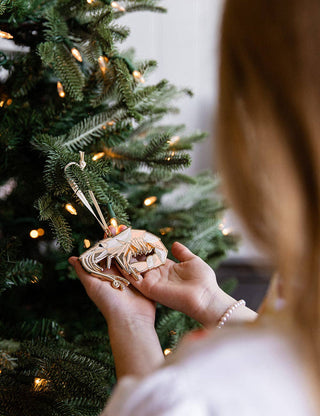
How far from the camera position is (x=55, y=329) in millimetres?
794

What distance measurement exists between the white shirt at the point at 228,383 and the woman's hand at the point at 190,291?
275 millimetres

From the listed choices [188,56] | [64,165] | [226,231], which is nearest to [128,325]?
[64,165]

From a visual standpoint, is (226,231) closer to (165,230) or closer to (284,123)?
(165,230)

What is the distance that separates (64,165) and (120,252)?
0.17m

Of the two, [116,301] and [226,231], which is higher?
[116,301]

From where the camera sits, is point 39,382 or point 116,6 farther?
point 116,6

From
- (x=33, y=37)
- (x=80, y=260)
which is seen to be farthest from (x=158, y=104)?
(x=80, y=260)

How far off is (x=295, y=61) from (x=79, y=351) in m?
0.60

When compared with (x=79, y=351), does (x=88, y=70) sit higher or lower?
higher

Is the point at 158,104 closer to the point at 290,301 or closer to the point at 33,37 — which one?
the point at 33,37

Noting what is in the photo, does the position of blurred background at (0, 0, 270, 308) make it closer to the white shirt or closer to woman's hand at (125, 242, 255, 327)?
woman's hand at (125, 242, 255, 327)

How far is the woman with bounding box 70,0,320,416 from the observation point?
0.37 m

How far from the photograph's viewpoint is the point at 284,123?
38cm

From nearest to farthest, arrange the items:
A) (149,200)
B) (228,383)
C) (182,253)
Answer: (228,383), (182,253), (149,200)
